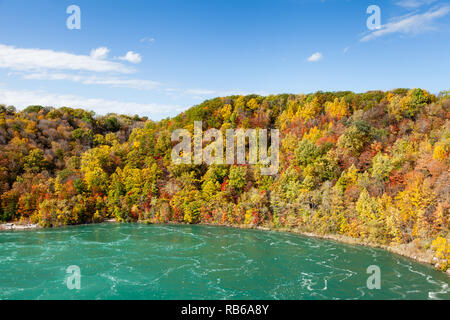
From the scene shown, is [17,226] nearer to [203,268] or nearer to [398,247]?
[203,268]

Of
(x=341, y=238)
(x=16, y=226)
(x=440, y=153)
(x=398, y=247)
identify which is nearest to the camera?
(x=398, y=247)

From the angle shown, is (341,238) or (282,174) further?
(282,174)

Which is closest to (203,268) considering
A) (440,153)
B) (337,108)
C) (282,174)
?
(282,174)

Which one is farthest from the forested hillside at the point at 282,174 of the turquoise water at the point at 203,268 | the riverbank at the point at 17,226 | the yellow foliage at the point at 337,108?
the turquoise water at the point at 203,268

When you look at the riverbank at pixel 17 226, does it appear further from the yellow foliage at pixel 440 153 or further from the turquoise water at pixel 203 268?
the yellow foliage at pixel 440 153

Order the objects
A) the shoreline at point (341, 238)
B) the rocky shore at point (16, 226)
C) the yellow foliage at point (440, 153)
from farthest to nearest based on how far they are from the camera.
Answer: the rocky shore at point (16, 226) → the yellow foliage at point (440, 153) → the shoreline at point (341, 238)

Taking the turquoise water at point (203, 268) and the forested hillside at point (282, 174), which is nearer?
the turquoise water at point (203, 268)

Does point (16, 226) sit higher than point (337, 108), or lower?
lower
